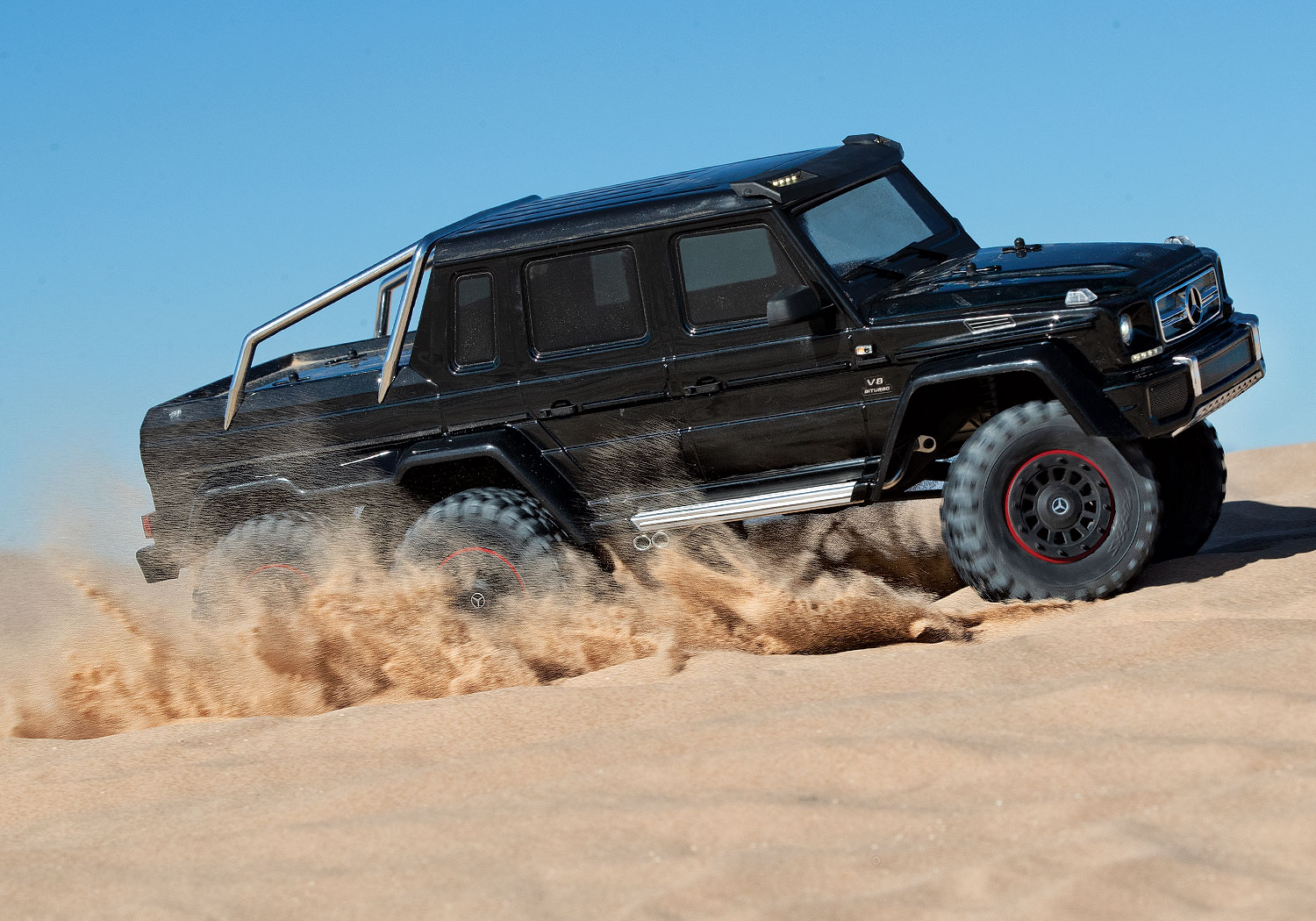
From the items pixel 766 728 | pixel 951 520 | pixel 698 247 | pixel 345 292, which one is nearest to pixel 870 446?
pixel 951 520

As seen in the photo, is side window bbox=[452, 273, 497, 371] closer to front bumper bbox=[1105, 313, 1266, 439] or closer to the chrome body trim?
the chrome body trim

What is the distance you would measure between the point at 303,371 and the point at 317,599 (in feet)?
5.30

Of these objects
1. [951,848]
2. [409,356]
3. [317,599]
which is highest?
[409,356]

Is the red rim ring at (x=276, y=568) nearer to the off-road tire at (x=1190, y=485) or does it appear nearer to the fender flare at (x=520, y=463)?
the fender flare at (x=520, y=463)

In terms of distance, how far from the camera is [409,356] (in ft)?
21.7

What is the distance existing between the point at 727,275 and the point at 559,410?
3.33 feet

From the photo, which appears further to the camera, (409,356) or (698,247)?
(409,356)

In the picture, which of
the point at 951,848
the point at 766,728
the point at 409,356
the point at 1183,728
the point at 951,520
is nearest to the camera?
the point at 951,848

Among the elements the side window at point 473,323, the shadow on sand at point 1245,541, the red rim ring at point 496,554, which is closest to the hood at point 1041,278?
the shadow on sand at point 1245,541

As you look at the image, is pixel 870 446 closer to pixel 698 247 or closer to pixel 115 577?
pixel 698 247

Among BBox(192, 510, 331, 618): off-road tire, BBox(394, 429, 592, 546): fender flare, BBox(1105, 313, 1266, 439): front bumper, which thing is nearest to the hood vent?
BBox(1105, 313, 1266, 439): front bumper

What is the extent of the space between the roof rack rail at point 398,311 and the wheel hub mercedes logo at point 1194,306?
346 cm

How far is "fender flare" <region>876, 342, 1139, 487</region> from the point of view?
5.41 meters

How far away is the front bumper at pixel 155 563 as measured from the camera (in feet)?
22.5
